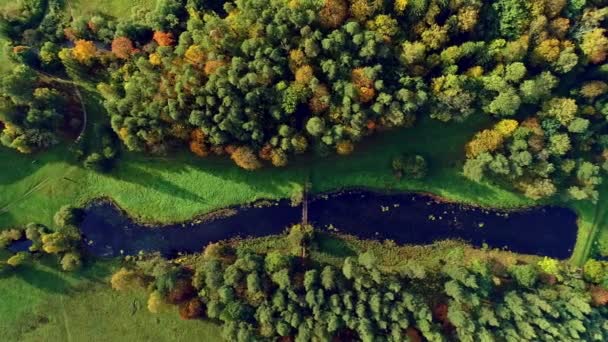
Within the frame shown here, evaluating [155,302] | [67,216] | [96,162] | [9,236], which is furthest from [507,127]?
[9,236]

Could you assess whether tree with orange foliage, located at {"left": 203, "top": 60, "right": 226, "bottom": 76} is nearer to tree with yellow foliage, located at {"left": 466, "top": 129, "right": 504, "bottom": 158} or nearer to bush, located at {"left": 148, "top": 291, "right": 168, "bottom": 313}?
bush, located at {"left": 148, "top": 291, "right": 168, "bottom": 313}

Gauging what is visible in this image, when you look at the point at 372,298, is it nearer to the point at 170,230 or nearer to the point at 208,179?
the point at 208,179

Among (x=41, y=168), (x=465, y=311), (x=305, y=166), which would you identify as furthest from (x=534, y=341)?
(x=41, y=168)

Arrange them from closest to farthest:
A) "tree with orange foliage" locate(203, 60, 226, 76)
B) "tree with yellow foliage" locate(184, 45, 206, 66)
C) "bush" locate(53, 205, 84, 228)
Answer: "tree with orange foliage" locate(203, 60, 226, 76) < "tree with yellow foliage" locate(184, 45, 206, 66) < "bush" locate(53, 205, 84, 228)

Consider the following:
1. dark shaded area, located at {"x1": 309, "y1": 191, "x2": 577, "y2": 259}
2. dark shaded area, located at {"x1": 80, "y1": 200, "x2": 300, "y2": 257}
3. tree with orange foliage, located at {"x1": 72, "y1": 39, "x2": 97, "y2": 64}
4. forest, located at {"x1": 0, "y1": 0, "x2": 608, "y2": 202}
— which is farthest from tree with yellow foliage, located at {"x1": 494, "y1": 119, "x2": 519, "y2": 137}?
tree with orange foliage, located at {"x1": 72, "y1": 39, "x2": 97, "y2": 64}

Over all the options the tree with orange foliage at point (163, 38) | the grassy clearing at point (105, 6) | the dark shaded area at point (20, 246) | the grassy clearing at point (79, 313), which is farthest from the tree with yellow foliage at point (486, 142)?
the dark shaded area at point (20, 246)

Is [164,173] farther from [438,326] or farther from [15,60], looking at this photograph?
[438,326]
